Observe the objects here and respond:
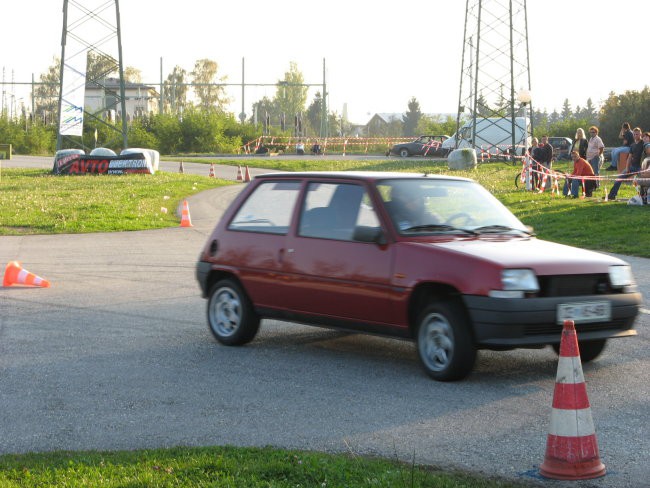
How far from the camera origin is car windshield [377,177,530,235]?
815cm

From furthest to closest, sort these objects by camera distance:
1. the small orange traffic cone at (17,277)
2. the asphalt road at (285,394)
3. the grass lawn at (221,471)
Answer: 1. the small orange traffic cone at (17,277)
2. the asphalt road at (285,394)
3. the grass lawn at (221,471)

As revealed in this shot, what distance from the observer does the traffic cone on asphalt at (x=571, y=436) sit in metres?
5.16

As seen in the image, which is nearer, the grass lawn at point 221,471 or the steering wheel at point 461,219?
the grass lawn at point 221,471

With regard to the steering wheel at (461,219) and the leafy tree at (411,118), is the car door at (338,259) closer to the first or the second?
the steering wheel at (461,219)

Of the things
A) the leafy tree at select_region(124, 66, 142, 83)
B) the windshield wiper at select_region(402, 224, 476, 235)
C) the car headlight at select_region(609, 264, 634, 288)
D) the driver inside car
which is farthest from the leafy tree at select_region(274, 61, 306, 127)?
the car headlight at select_region(609, 264, 634, 288)

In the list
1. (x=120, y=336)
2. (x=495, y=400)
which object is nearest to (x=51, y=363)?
(x=120, y=336)

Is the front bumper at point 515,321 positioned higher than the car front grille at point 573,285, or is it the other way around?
the car front grille at point 573,285

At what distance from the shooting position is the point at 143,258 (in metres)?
17.2

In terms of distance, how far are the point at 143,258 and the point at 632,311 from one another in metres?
10.9

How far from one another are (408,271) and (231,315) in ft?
7.14

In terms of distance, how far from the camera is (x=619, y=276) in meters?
7.72

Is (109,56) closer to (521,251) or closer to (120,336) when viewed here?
(120,336)

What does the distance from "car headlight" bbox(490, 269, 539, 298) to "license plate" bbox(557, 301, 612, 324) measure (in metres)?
0.26

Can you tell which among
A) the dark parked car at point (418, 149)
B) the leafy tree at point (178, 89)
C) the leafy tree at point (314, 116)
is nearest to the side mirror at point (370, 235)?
the dark parked car at point (418, 149)
